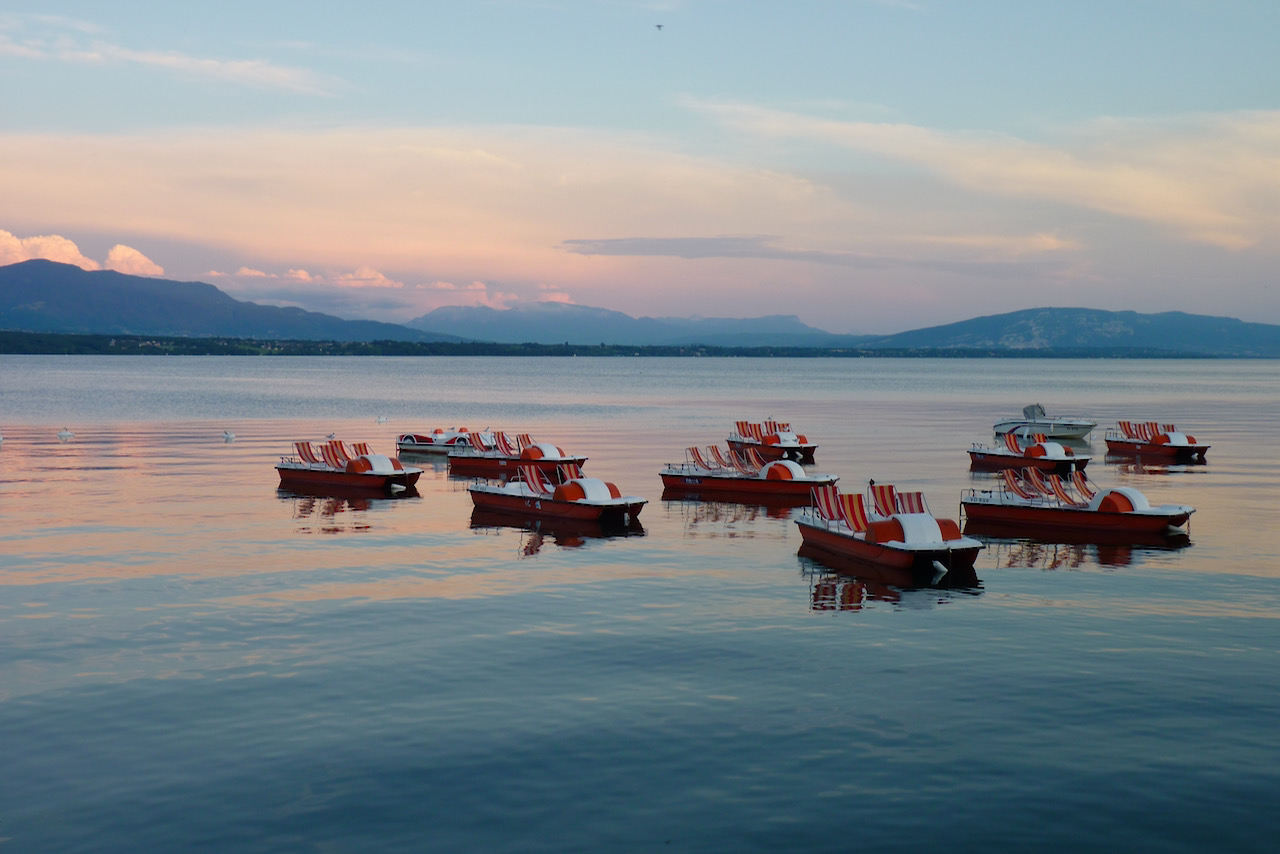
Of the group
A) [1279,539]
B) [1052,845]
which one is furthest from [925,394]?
[1052,845]

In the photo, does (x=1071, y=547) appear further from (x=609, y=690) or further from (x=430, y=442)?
(x=430, y=442)

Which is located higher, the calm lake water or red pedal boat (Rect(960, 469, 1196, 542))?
red pedal boat (Rect(960, 469, 1196, 542))

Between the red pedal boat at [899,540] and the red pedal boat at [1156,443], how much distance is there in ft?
143

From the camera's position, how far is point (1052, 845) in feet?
48.5

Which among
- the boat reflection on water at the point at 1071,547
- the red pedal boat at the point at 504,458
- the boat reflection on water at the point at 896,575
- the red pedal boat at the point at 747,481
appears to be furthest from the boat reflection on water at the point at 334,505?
the boat reflection on water at the point at 1071,547

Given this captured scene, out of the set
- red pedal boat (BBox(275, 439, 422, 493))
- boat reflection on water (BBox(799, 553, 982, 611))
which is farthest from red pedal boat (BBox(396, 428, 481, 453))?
boat reflection on water (BBox(799, 553, 982, 611))

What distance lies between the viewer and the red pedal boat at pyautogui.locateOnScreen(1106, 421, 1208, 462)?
73250 millimetres

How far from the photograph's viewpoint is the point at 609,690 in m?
21.4

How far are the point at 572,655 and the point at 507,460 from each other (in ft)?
131

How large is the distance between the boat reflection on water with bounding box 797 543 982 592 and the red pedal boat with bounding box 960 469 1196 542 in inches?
376

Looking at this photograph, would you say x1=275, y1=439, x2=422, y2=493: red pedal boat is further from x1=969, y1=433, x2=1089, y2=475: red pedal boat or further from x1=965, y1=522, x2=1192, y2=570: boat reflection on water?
x1=969, y1=433, x2=1089, y2=475: red pedal boat

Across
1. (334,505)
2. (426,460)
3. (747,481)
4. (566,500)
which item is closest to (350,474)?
(334,505)

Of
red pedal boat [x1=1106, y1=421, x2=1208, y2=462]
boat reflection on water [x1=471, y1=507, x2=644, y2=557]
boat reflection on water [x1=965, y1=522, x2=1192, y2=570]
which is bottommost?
boat reflection on water [x1=471, y1=507, x2=644, y2=557]

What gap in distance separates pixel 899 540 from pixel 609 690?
48.4 ft
